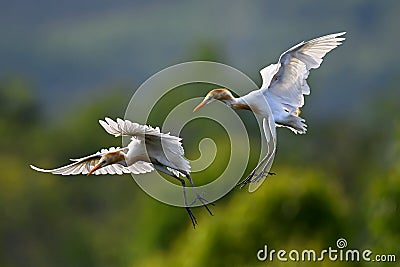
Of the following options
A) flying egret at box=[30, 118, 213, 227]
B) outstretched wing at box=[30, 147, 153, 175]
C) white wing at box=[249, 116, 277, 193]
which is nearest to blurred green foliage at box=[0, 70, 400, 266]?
outstretched wing at box=[30, 147, 153, 175]

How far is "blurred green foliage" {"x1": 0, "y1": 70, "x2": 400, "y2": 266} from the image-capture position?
24.2 metres

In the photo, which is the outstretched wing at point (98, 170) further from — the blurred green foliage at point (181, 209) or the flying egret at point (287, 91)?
the blurred green foliage at point (181, 209)

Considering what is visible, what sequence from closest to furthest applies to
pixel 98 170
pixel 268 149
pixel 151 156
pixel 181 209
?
pixel 268 149 → pixel 151 156 → pixel 98 170 → pixel 181 209

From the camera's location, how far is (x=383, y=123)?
59.4 metres

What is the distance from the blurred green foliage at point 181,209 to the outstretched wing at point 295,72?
440 inches

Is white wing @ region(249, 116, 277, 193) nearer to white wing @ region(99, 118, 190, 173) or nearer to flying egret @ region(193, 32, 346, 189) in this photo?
flying egret @ region(193, 32, 346, 189)

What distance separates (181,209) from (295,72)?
2616cm

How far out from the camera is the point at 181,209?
33812mm

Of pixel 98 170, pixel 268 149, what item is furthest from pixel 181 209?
pixel 268 149

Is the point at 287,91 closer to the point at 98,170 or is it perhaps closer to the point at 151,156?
the point at 151,156

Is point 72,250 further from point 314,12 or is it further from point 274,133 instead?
point 314,12

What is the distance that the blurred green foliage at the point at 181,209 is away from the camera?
79.6 feet

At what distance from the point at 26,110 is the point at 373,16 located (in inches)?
2264

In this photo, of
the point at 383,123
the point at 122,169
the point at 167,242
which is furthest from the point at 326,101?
the point at 122,169
